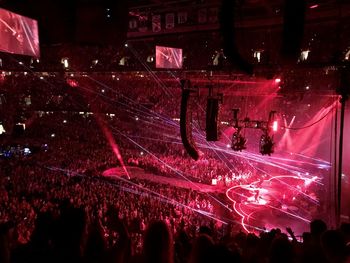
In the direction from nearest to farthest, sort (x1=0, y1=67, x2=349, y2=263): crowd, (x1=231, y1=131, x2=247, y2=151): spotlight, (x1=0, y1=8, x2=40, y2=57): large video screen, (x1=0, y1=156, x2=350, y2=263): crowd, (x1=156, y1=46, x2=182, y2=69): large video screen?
(x1=0, y1=156, x2=350, y2=263): crowd < (x1=0, y1=67, x2=349, y2=263): crowd < (x1=0, y1=8, x2=40, y2=57): large video screen < (x1=156, y1=46, x2=182, y2=69): large video screen < (x1=231, y1=131, x2=247, y2=151): spotlight

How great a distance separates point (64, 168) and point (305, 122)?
11040mm

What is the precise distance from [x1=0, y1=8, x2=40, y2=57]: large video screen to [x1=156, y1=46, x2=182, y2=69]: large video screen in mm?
4063

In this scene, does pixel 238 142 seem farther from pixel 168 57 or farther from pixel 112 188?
pixel 112 188

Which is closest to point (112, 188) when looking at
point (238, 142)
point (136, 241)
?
point (136, 241)

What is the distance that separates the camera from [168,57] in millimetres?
8500

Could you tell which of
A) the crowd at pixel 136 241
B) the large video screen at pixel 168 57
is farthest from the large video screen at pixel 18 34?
the large video screen at pixel 168 57

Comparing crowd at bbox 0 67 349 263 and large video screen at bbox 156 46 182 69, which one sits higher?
large video screen at bbox 156 46 182 69

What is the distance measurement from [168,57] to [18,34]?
183 inches

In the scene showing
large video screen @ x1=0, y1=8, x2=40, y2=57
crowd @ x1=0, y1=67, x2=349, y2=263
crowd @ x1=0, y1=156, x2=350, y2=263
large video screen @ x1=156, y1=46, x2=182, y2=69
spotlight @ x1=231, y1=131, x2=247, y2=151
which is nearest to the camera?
crowd @ x1=0, y1=156, x2=350, y2=263

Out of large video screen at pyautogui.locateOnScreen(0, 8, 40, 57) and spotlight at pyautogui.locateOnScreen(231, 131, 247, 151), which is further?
spotlight at pyautogui.locateOnScreen(231, 131, 247, 151)

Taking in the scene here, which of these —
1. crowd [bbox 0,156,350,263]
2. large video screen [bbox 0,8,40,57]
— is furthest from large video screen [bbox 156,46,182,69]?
large video screen [bbox 0,8,40,57]

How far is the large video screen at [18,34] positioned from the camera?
13.0ft

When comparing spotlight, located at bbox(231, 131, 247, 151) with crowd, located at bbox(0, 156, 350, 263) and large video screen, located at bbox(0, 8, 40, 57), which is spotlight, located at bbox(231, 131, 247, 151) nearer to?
crowd, located at bbox(0, 156, 350, 263)

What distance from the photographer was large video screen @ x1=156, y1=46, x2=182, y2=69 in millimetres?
8336
